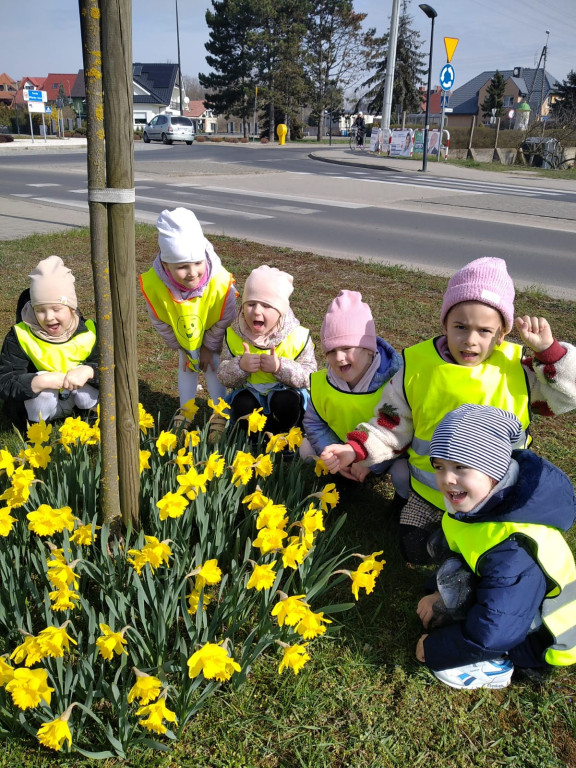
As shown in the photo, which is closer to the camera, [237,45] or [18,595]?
[18,595]

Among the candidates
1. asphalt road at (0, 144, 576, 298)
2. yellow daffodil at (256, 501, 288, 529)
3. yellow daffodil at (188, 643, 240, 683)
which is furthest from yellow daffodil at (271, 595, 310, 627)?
asphalt road at (0, 144, 576, 298)

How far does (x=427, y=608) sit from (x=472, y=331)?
40.9 inches

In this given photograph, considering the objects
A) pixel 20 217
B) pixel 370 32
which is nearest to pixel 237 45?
pixel 370 32

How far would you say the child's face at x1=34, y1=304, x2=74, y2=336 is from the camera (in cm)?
342

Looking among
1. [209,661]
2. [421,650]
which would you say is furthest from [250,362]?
[209,661]

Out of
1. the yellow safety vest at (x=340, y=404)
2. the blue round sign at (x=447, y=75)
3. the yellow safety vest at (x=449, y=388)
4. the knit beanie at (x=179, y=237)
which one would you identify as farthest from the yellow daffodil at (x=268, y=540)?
the blue round sign at (x=447, y=75)

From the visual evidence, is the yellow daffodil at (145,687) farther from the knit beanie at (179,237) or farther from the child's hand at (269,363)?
the knit beanie at (179,237)

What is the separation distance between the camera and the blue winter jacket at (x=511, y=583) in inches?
76.2

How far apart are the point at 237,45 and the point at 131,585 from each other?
2486 inches

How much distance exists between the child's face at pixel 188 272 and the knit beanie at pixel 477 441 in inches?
75.0

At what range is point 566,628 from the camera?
204 centimetres

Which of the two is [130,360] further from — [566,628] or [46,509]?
[566,628]

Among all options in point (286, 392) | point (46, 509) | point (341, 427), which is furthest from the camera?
point (286, 392)

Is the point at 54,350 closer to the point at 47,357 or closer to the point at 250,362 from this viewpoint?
the point at 47,357
